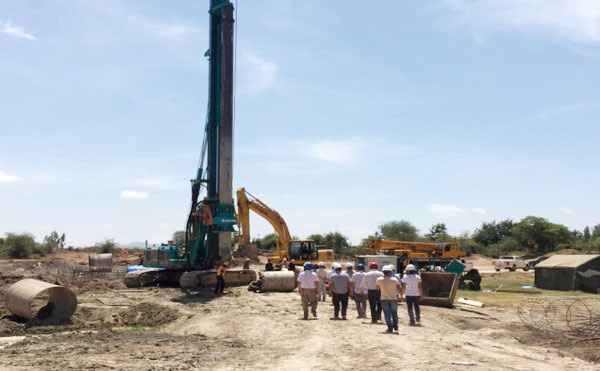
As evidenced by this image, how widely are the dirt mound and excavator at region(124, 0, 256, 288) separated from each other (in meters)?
5.36

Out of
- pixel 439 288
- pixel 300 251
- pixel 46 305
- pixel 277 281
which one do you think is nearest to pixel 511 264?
pixel 300 251

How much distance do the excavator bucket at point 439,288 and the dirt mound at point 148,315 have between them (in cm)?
934

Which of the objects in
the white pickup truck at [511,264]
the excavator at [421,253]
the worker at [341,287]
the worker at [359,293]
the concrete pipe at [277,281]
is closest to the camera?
the worker at [341,287]

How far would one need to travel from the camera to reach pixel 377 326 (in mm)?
15219

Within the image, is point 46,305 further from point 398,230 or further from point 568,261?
point 398,230

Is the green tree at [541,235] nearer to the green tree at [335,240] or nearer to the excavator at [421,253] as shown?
the green tree at [335,240]

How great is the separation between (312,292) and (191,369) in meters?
6.55

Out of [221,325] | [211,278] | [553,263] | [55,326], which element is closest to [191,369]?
[221,325]

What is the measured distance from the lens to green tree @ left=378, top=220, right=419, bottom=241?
9961 cm

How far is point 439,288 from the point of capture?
74.8 feet

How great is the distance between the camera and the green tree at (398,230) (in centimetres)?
9961

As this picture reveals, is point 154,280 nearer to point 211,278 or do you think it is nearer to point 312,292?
point 211,278

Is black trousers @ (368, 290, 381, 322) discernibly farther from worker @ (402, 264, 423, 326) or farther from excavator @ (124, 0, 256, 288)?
excavator @ (124, 0, 256, 288)

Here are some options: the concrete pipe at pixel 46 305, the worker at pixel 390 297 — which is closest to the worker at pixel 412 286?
the worker at pixel 390 297
